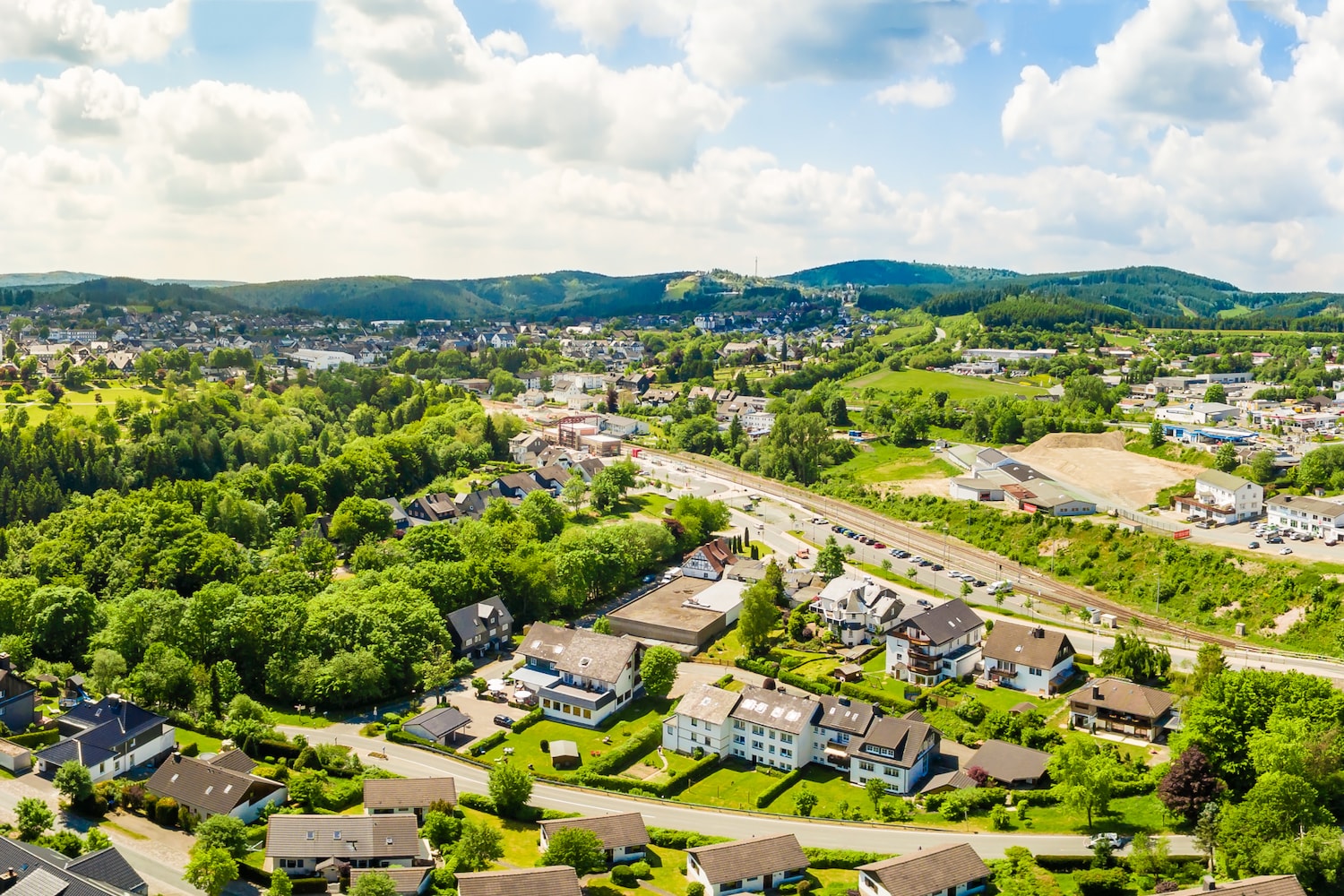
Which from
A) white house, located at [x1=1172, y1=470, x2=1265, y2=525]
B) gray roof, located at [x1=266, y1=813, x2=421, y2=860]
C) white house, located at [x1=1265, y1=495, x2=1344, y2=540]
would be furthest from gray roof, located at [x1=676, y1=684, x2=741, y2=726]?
white house, located at [x1=1172, y1=470, x2=1265, y2=525]

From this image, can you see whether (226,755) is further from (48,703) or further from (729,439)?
(729,439)

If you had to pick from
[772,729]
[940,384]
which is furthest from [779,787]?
[940,384]

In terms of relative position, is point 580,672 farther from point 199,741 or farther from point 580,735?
point 199,741

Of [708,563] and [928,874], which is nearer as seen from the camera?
[928,874]


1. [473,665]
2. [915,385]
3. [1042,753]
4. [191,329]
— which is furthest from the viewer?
[191,329]

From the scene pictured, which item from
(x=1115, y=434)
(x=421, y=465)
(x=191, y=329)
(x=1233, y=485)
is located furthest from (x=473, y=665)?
(x=191, y=329)

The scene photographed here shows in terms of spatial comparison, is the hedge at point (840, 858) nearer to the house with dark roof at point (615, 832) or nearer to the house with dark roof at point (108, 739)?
the house with dark roof at point (615, 832)

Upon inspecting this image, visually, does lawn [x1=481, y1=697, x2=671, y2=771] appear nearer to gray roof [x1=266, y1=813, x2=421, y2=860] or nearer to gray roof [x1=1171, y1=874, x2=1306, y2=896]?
gray roof [x1=266, y1=813, x2=421, y2=860]

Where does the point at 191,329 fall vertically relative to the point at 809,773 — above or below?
above
